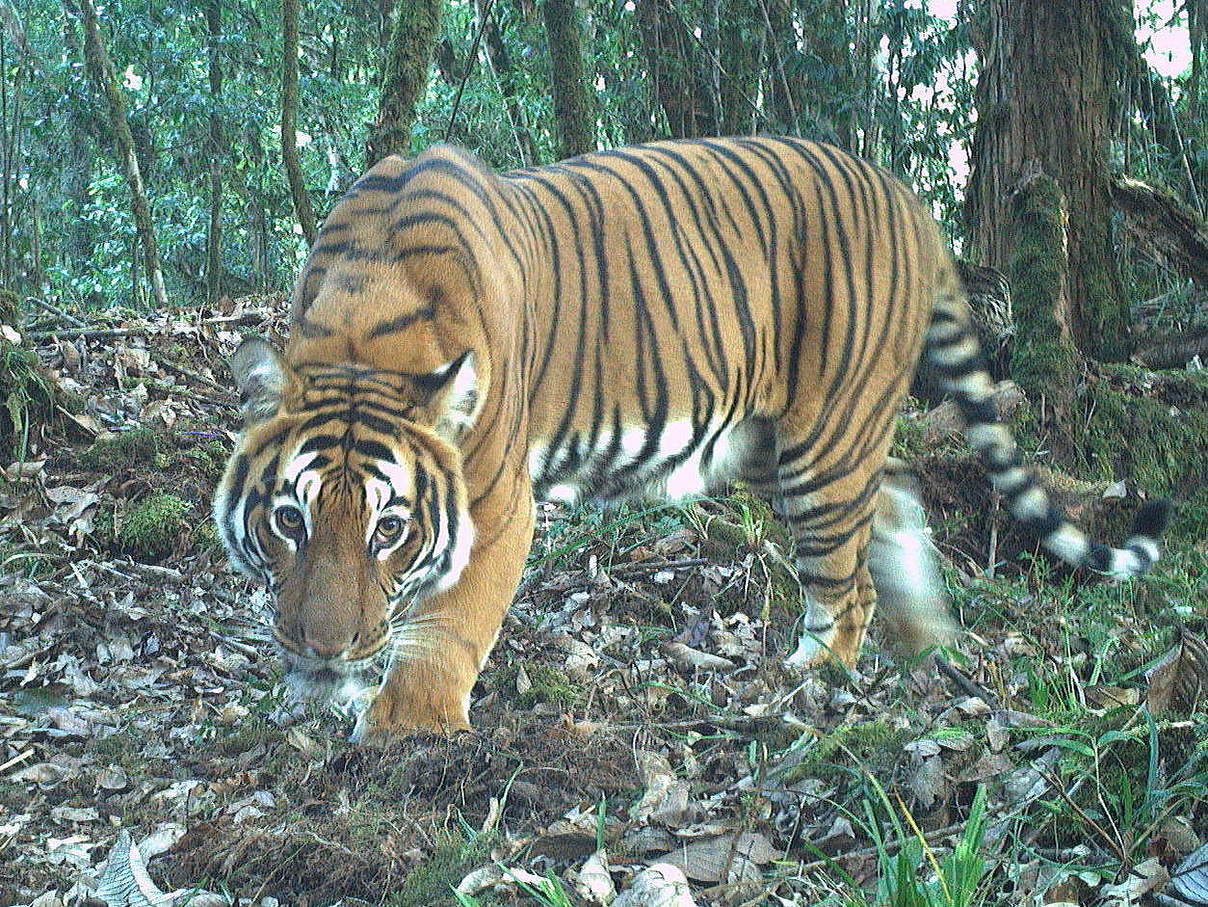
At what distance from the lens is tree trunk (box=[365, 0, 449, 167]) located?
741cm

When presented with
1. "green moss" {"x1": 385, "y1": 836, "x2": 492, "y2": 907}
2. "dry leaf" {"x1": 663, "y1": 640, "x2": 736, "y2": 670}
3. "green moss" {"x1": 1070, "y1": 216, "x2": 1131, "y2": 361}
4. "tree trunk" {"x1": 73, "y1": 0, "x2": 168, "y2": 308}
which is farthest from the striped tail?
"tree trunk" {"x1": 73, "y1": 0, "x2": 168, "y2": 308}

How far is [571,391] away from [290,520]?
1433mm

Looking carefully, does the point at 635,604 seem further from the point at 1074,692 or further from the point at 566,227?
the point at 1074,692

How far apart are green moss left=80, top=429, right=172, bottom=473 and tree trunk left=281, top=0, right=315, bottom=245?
12.4 feet

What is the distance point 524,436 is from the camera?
164 inches

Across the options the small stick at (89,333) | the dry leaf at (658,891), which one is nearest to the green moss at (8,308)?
the small stick at (89,333)

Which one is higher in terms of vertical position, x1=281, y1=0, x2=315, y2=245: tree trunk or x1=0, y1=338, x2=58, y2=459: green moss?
x1=281, y1=0, x2=315, y2=245: tree trunk

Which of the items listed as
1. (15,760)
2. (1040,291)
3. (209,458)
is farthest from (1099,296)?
(15,760)

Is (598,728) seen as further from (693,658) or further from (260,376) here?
(260,376)

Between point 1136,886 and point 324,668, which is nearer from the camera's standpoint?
point 1136,886

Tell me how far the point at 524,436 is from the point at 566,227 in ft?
2.92

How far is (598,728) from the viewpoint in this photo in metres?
3.81

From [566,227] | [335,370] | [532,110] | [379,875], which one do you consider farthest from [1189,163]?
[379,875]

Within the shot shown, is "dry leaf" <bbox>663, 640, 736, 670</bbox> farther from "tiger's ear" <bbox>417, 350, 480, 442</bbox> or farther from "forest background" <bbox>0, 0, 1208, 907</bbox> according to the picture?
"tiger's ear" <bbox>417, 350, 480, 442</bbox>
